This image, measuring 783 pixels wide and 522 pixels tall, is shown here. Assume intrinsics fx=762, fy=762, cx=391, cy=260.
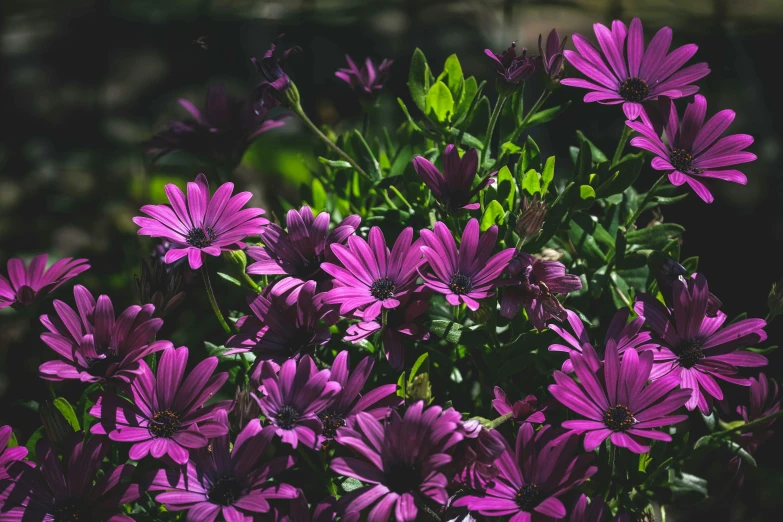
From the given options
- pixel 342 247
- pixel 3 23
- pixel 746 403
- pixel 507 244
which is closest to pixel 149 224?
pixel 342 247

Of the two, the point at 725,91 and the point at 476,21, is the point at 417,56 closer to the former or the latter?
the point at 725,91

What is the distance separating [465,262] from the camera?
743mm

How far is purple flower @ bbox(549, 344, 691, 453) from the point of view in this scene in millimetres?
671

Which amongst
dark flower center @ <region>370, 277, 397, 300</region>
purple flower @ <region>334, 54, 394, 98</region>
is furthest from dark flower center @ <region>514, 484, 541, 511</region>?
purple flower @ <region>334, 54, 394, 98</region>

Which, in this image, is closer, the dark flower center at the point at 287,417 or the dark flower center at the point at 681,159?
the dark flower center at the point at 287,417

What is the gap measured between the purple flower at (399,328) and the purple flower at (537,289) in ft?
0.27

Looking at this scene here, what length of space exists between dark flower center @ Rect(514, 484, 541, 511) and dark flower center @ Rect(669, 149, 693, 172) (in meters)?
0.36

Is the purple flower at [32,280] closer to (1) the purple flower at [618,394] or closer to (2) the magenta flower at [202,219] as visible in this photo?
(2) the magenta flower at [202,219]

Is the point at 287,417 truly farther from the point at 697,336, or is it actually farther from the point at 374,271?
the point at 697,336

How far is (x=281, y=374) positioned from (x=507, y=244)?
281 mm

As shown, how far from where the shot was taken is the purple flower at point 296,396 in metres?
0.65

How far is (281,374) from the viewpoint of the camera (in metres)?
A: 0.67

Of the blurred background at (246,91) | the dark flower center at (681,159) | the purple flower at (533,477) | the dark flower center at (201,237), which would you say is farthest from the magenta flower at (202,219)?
the blurred background at (246,91)

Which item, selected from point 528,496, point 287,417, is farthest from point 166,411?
point 528,496
